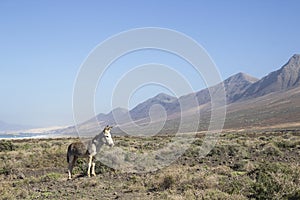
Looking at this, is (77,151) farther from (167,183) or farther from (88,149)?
(167,183)

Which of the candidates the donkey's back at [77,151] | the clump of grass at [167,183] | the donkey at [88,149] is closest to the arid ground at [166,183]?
the clump of grass at [167,183]

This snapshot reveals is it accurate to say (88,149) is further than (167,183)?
Yes

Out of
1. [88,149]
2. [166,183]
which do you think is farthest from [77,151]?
[166,183]

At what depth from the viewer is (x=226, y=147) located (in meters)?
23.6

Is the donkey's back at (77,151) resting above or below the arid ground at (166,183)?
above

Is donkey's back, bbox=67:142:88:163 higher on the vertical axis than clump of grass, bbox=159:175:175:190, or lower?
higher

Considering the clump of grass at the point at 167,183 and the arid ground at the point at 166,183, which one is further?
the clump of grass at the point at 167,183

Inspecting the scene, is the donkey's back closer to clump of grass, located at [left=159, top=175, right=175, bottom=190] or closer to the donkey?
the donkey

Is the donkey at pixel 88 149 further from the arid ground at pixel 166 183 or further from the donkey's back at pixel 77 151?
the arid ground at pixel 166 183

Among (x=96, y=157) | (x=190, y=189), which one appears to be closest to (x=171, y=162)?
(x=96, y=157)

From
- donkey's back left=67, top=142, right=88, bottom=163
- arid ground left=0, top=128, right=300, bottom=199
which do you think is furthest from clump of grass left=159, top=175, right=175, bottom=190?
donkey's back left=67, top=142, right=88, bottom=163

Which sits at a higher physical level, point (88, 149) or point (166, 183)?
point (88, 149)

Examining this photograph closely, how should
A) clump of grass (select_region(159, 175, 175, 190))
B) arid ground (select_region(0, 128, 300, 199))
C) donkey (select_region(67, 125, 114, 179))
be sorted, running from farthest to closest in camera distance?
donkey (select_region(67, 125, 114, 179))
clump of grass (select_region(159, 175, 175, 190))
arid ground (select_region(0, 128, 300, 199))

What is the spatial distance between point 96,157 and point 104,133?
1083mm
